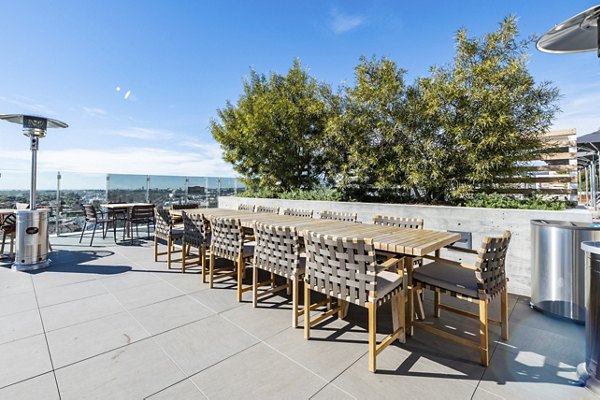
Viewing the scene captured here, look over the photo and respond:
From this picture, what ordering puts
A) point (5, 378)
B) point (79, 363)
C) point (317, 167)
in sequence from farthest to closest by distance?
1. point (317, 167)
2. point (79, 363)
3. point (5, 378)

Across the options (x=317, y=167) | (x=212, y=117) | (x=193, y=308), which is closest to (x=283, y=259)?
(x=193, y=308)

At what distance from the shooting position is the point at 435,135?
446cm

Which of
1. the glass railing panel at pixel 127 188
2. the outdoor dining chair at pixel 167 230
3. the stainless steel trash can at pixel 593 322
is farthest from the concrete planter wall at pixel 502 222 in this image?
the glass railing panel at pixel 127 188

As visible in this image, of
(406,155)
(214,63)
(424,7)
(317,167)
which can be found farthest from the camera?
(214,63)

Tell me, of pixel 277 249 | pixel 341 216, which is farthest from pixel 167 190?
pixel 277 249

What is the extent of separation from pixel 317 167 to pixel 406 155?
278 cm

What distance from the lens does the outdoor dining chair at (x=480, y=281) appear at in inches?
76.2

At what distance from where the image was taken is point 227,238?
10.9 feet

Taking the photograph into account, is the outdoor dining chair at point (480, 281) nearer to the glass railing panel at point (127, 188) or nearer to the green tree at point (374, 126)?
the green tree at point (374, 126)

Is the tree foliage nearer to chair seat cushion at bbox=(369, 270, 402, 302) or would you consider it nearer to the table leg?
the table leg

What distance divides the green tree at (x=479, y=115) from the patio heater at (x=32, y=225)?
658 cm

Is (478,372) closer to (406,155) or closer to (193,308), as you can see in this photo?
(193,308)

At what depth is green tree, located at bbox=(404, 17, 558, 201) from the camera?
385cm

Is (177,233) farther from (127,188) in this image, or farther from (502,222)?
(127,188)
